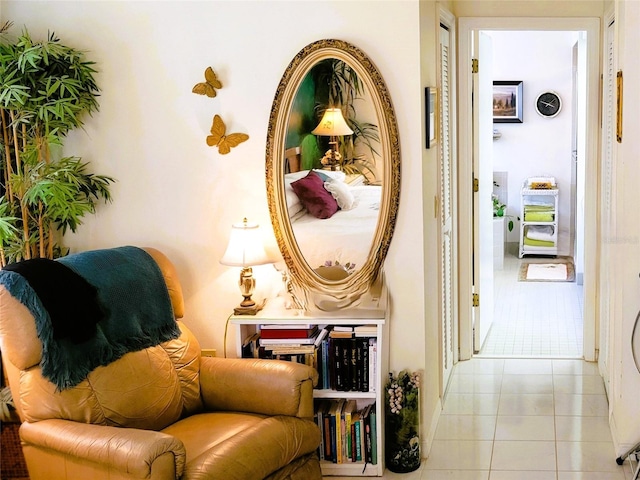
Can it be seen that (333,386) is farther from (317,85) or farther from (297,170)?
(317,85)

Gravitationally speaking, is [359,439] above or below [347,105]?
below

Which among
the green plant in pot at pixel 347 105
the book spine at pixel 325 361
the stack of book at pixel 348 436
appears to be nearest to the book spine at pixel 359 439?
the stack of book at pixel 348 436

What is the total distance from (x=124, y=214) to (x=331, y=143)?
1002 millimetres

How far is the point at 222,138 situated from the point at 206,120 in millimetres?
109

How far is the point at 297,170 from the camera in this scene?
144 inches

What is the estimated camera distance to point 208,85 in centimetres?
367

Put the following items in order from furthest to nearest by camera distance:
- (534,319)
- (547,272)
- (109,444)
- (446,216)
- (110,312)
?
1. (547,272)
2. (534,319)
3. (446,216)
4. (110,312)
5. (109,444)

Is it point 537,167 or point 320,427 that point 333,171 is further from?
point 537,167

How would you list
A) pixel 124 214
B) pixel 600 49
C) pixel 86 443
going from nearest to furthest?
pixel 86 443
pixel 124 214
pixel 600 49

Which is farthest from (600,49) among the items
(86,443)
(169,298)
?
(86,443)

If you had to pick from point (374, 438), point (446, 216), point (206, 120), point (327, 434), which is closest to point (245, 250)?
point (206, 120)

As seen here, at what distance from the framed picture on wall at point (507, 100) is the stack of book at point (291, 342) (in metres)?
5.24

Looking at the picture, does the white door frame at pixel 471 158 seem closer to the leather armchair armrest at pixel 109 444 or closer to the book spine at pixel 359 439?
the book spine at pixel 359 439

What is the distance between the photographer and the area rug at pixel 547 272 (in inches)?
292
